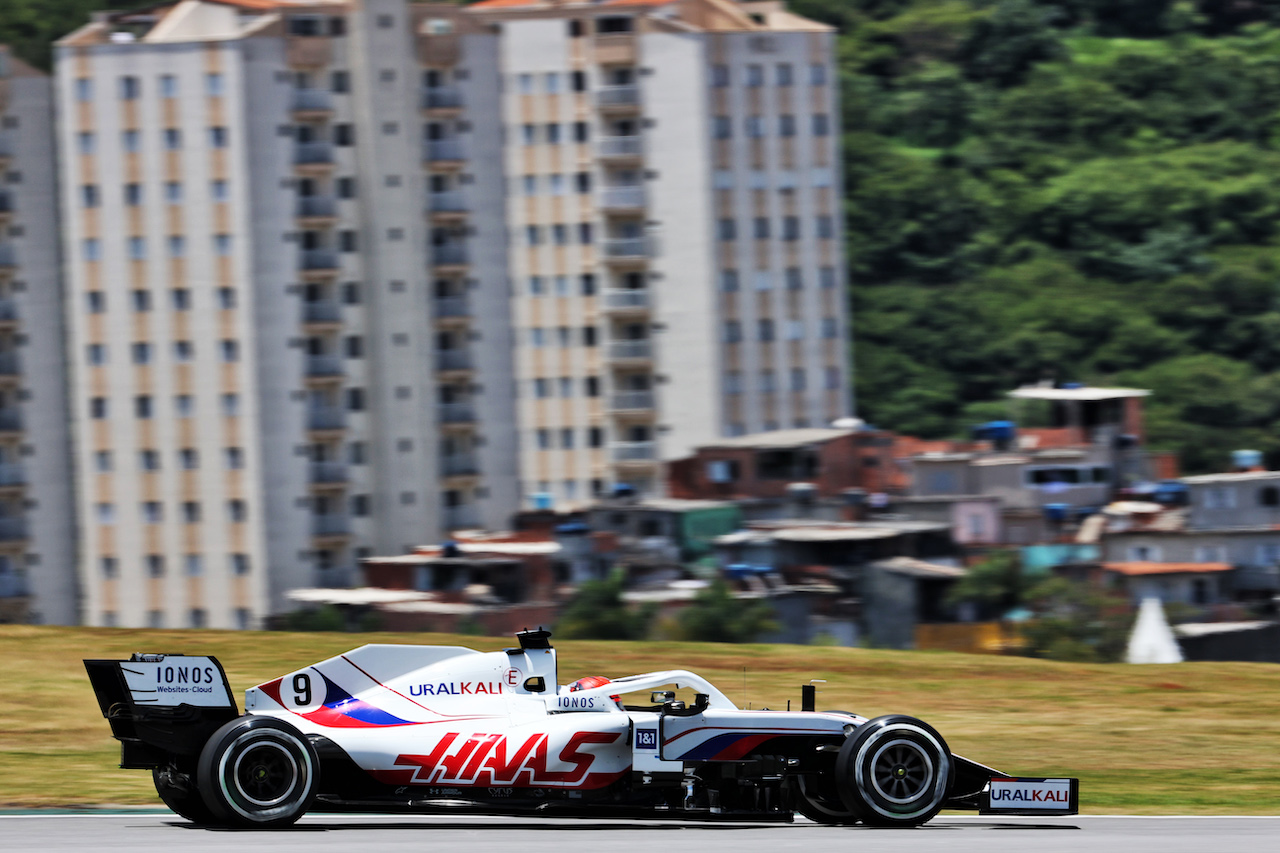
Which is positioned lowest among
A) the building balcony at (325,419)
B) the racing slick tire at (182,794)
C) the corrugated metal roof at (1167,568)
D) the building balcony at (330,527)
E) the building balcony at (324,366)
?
the corrugated metal roof at (1167,568)

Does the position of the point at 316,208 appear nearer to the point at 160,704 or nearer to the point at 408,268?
the point at 408,268

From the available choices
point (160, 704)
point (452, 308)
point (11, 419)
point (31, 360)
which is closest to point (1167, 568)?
point (452, 308)

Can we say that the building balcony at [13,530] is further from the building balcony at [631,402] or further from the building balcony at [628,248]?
the building balcony at [628,248]

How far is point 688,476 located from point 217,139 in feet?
70.8

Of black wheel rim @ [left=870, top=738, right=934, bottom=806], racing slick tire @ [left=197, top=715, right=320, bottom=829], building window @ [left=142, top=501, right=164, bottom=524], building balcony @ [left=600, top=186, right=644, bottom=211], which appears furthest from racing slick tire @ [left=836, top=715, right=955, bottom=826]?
building balcony @ [left=600, top=186, right=644, bottom=211]

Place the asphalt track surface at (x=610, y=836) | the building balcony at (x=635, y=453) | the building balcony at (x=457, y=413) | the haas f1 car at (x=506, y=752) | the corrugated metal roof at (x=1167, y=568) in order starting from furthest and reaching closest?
the building balcony at (x=635, y=453) < the building balcony at (x=457, y=413) < the corrugated metal roof at (x=1167, y=568) < the haas f1 car at (x=506, y=752) < the asphalt track surface at (x=610, y=836)

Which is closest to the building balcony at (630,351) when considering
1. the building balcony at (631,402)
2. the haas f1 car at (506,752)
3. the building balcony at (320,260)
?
the building balcony at (631,402)

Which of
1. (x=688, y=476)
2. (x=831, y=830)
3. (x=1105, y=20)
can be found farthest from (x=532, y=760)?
(x=1105, y=20)

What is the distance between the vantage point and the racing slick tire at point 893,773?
1266cm

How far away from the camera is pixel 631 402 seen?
74812 mm

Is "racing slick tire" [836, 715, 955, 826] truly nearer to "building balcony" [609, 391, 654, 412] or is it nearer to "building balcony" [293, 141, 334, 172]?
"building balcony" [293, 141, 334, 172]

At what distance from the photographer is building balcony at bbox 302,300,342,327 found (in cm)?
6969

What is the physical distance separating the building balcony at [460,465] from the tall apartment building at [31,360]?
47.6ft

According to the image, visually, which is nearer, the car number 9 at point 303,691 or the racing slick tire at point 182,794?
the racing slick tire at point 182,794
